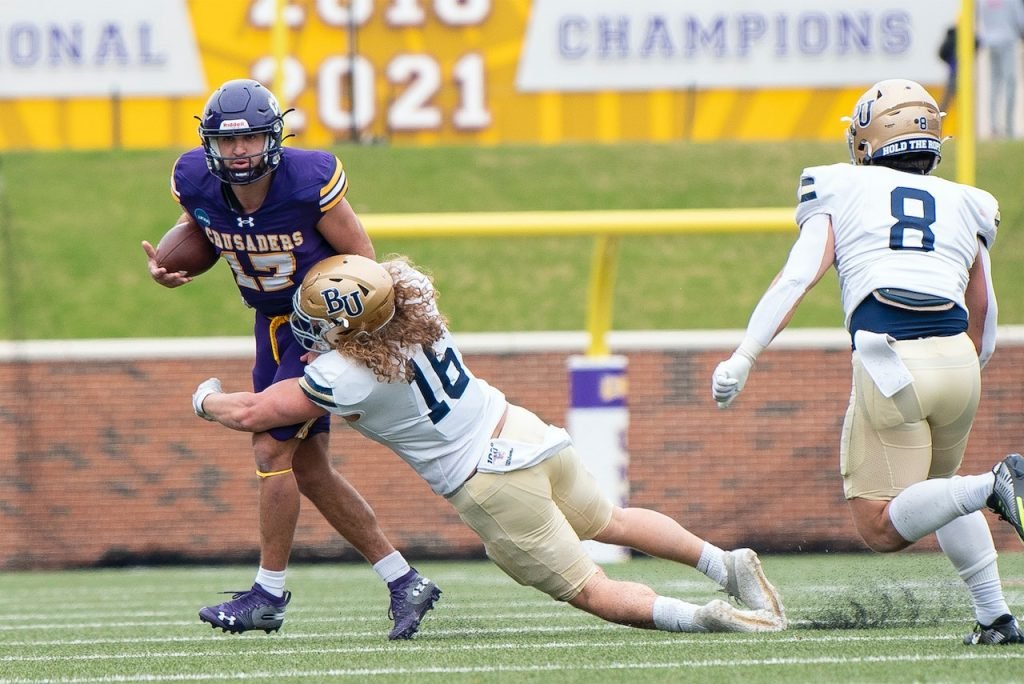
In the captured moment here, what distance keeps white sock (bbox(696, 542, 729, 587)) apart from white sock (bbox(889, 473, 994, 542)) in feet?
2.07

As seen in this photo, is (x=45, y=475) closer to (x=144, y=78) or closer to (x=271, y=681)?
(x=144, y=78)

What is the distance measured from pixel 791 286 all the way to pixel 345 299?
1.19 metres

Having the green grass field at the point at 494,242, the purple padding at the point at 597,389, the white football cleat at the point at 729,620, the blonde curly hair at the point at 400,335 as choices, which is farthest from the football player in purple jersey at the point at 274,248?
the green grass field at the point at 494,242

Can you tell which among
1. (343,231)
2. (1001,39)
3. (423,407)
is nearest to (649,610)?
(423,407)

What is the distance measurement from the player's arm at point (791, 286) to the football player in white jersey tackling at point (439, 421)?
0.57 meters

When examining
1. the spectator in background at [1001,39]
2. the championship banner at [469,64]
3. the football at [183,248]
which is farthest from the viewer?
the championship banner at [469,64]

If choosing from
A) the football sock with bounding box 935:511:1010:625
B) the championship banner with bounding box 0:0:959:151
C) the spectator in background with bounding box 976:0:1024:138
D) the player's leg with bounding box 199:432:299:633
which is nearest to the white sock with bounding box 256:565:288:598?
the player's leg with bounding box 199:432:299:633

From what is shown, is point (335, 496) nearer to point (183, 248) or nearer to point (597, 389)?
point (183, 248)

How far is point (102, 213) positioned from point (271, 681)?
29.1 feet

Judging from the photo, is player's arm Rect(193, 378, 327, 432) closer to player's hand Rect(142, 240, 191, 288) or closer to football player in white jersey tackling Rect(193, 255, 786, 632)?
football player in white jersey tackling Rect(193, 255, 786, 632)

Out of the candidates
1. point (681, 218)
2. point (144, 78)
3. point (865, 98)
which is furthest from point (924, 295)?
point (144, 78)

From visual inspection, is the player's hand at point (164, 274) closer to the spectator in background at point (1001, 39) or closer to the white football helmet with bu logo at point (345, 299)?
the white football helmet with bu logo at point (345, 299)

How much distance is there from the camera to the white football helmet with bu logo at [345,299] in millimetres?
4176

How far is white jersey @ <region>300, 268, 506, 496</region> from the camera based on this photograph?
4160 mm
